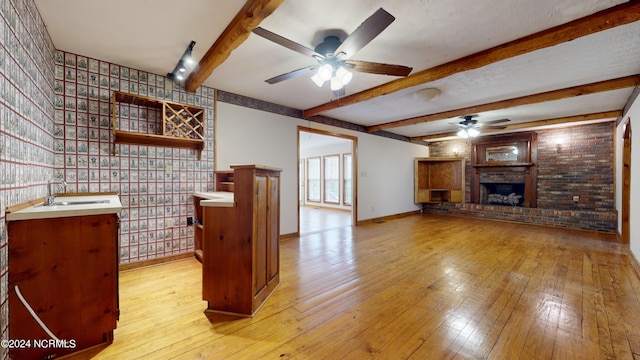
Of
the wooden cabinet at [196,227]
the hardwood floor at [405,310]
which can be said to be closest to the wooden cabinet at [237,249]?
the hardwood floor at [405,310]

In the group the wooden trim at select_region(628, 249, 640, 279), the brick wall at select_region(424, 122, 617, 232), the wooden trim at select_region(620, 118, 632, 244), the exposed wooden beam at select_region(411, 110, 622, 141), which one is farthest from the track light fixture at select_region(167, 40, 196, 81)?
the brick wall at select_region(424, 122, 617, 232)

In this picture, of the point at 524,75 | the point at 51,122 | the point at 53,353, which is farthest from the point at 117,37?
the point at 524,75

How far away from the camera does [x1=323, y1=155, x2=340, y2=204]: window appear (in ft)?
29.5

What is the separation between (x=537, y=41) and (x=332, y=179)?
7.23m

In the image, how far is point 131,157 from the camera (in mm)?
2938

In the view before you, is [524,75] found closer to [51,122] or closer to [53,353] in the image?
[53,353]

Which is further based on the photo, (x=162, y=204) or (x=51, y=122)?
(x=162, y=204)

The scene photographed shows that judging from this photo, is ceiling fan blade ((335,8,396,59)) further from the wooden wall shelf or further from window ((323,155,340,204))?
window ((323,155,340,204))

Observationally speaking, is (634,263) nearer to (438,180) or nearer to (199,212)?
(438,180)

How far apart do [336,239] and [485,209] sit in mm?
4741

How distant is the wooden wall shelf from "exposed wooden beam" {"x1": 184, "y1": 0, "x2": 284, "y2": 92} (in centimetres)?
49

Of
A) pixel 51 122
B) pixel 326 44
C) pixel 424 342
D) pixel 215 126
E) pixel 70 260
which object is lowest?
pixel 424 342

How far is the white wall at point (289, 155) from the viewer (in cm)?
376

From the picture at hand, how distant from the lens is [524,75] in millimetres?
3145
